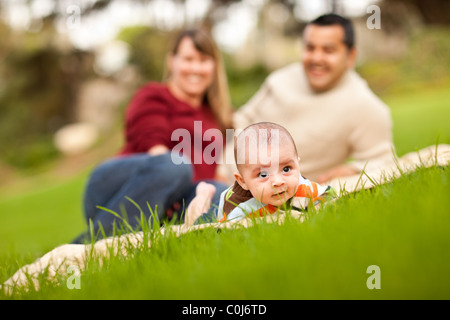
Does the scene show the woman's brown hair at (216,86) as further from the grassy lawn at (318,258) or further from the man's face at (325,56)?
the grassy lawn at (318,258)

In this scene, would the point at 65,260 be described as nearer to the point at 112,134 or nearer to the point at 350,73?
the point at 350,73

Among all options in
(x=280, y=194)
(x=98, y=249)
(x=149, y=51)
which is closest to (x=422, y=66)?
(x=149, y=51)

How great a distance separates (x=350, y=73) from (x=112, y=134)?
1451cm

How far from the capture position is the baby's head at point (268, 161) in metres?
1.56

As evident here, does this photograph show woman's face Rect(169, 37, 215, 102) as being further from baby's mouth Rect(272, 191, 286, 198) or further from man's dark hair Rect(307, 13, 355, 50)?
baby's mouth Rect(272, 191, 286, 198)

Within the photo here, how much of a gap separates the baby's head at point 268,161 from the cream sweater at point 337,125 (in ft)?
3.25

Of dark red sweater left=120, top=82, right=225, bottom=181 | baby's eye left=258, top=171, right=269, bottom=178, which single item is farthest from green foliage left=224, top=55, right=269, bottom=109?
baby's eye left=258, top=171, right=269, bottom=178

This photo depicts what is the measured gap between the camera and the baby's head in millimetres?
1557

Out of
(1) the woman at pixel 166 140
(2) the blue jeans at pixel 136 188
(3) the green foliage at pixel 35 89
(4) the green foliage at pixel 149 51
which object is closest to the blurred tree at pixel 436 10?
(4) the green foliage at pixel 149 51

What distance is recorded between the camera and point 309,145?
8.75ft

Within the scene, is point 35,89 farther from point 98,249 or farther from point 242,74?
point 98,249

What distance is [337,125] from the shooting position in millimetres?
2625
